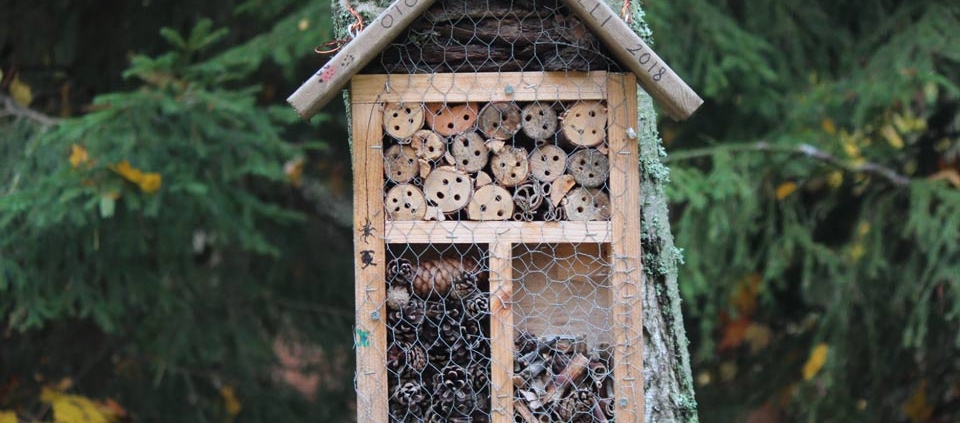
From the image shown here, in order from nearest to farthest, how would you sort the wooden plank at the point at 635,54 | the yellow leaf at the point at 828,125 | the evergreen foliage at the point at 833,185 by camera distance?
the wooden plank at the point at 635,54 < the evergreen foliage at the point at 833,185 < the yellow leaf at the point at 828,125

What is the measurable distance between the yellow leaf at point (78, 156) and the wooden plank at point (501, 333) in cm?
226

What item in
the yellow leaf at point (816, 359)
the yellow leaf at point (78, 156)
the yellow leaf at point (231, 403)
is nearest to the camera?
the yellow leaf at point (78, 156)

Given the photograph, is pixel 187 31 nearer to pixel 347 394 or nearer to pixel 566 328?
pixel 347 394

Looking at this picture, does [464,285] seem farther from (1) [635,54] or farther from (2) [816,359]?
(2) [816,359]

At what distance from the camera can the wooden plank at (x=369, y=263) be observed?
2.00m

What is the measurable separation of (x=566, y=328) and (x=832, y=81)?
309 centimetres

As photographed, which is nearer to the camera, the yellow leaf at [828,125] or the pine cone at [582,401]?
the pine cone at [582,401]

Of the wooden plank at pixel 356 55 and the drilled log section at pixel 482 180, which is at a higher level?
the wooden plank at pixel 356 55

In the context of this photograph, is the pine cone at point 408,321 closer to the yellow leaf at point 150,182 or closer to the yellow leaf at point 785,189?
the yellow leaf at point 150,182

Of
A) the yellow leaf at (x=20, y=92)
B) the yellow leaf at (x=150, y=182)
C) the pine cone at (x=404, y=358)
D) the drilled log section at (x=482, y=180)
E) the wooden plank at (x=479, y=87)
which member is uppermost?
the yellow leaf at (x=20, y=92)

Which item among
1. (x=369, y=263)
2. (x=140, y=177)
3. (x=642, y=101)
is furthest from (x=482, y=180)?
(x=140, y=177)

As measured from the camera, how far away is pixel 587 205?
2.02 meters

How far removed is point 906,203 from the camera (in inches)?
176

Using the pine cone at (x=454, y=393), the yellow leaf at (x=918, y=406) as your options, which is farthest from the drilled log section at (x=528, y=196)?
the yellow leaf at (x=918, y=406)
